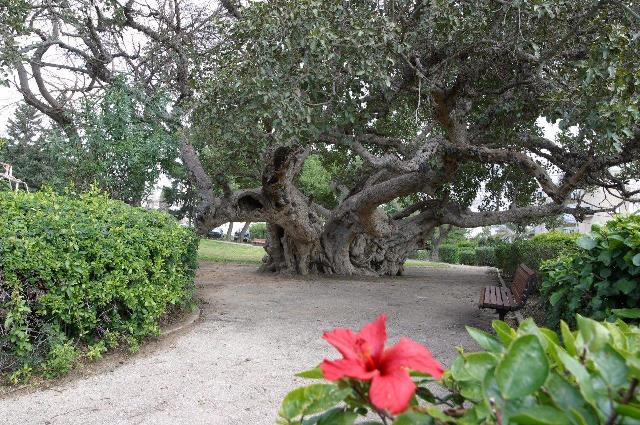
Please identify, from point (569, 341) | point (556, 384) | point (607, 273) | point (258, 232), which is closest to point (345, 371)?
point (556, 384)

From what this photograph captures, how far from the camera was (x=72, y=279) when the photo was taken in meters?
4.61

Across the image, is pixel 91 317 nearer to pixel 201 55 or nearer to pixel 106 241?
pixel 106 241

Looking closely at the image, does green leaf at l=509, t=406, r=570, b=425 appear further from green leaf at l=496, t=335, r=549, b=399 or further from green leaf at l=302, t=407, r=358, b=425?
green leaf at l=302, t=407, r=358, b=425

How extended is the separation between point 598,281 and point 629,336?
299cm

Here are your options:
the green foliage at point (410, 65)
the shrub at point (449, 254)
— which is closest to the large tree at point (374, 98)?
the green foliage at point (410, 65)

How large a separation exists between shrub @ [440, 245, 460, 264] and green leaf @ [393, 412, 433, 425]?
3596 cm

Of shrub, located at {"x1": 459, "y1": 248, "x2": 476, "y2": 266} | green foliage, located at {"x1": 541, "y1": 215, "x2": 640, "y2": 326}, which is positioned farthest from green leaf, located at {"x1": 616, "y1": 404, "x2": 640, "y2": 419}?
shrub, located at {"x1": 459, "y1": 248, "x2": 476, "y2": 266}

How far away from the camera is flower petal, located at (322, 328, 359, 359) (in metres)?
0.94

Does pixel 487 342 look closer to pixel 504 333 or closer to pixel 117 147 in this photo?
pixel 504 333

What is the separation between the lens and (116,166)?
8.70 meters

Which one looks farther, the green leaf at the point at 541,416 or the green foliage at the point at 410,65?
the green foliage at the point at 410,65

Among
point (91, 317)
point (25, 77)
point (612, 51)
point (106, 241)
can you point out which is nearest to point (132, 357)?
point (91, 317)

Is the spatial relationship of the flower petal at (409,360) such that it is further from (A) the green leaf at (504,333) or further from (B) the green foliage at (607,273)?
(B) the green foliage at (607,273)

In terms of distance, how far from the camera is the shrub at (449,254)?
3616 centimetres
